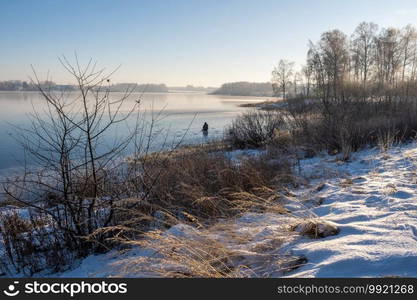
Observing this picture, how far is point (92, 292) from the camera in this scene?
2.23 meters

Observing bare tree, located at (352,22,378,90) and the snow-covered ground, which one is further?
bare tree, located at (352,22,378,90)

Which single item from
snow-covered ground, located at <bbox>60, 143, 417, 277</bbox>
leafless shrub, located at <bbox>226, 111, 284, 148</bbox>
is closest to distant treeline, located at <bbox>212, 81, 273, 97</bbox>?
leafless shrub, located at <bbox>226, 111, 284, 148</bbox>

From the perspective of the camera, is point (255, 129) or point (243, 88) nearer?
point (255, 129)

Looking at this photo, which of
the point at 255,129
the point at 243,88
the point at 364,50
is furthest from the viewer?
Answer: the point at 243,88

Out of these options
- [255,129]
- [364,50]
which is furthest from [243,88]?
[255,129]

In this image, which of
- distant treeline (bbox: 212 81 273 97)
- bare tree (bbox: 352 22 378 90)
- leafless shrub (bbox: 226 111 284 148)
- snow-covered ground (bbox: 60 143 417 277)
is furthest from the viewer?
distant treeline (bbox: 212 81 273 97)

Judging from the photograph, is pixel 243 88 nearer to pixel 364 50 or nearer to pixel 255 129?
pixel 364 50

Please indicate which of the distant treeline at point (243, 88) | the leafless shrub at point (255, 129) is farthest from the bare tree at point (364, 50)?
the distant treeline at point (243, 88)

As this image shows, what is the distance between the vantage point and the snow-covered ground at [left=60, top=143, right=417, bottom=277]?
6.73 ft

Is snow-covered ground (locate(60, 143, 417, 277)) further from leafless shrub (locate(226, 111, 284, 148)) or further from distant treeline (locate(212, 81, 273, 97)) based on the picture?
distant treeline (locate(212, 81, 273, 97))

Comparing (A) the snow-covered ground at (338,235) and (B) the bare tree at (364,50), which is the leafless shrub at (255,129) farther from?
(B) the bare tree at (364,50)

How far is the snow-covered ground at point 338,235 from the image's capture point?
2.05 m

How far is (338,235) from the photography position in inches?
105

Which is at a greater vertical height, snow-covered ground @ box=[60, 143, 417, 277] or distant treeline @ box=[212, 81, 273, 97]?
distant treeline @ box=[212, 81, 273, 97]
